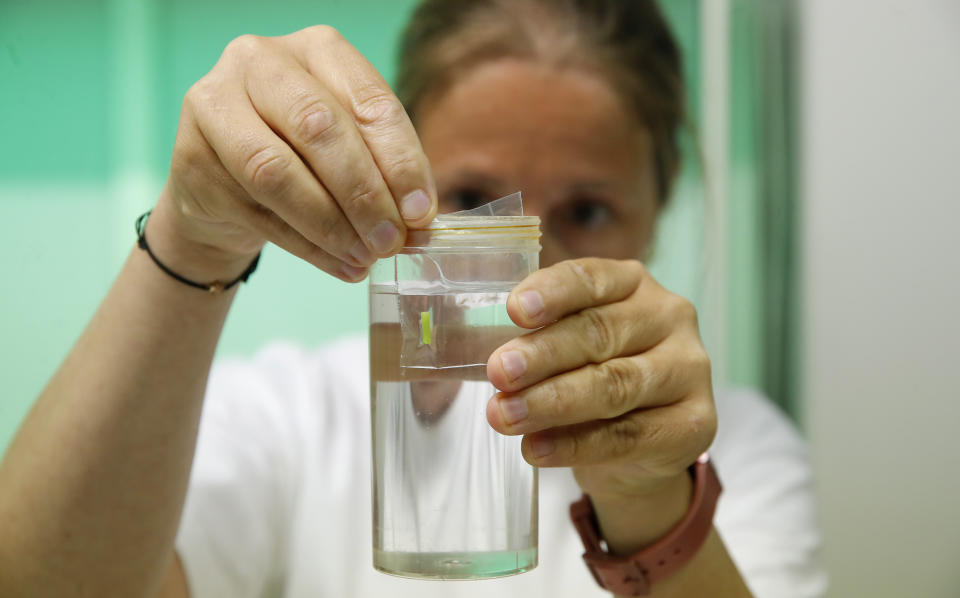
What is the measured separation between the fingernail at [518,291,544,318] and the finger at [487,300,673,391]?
0.01 meters

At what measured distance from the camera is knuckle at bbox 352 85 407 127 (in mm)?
314

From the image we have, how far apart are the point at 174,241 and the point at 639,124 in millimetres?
432

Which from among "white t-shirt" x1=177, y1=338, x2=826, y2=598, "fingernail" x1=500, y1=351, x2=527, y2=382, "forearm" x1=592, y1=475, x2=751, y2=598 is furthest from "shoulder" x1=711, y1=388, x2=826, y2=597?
"fingernail" x1=500, y1=351, x2=527, y2=382

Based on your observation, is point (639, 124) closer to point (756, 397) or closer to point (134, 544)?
point (756, 397)

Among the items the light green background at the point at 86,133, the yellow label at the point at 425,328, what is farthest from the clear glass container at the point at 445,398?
the light green background at the point at 86,133

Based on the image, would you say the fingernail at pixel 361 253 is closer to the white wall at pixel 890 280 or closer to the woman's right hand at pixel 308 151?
the woman's right hand at pixel 308 151

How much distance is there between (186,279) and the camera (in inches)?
16.1

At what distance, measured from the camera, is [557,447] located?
1.12 feet

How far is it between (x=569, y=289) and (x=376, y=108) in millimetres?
106

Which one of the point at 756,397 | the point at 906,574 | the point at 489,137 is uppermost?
the point at 489,137

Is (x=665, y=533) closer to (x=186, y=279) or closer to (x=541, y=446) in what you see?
(x=541, y=446)

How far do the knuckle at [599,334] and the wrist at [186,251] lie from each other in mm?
174

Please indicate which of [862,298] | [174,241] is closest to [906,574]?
[862,298]

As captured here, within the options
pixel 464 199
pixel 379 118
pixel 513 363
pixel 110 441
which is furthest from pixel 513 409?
pixel 464 199
